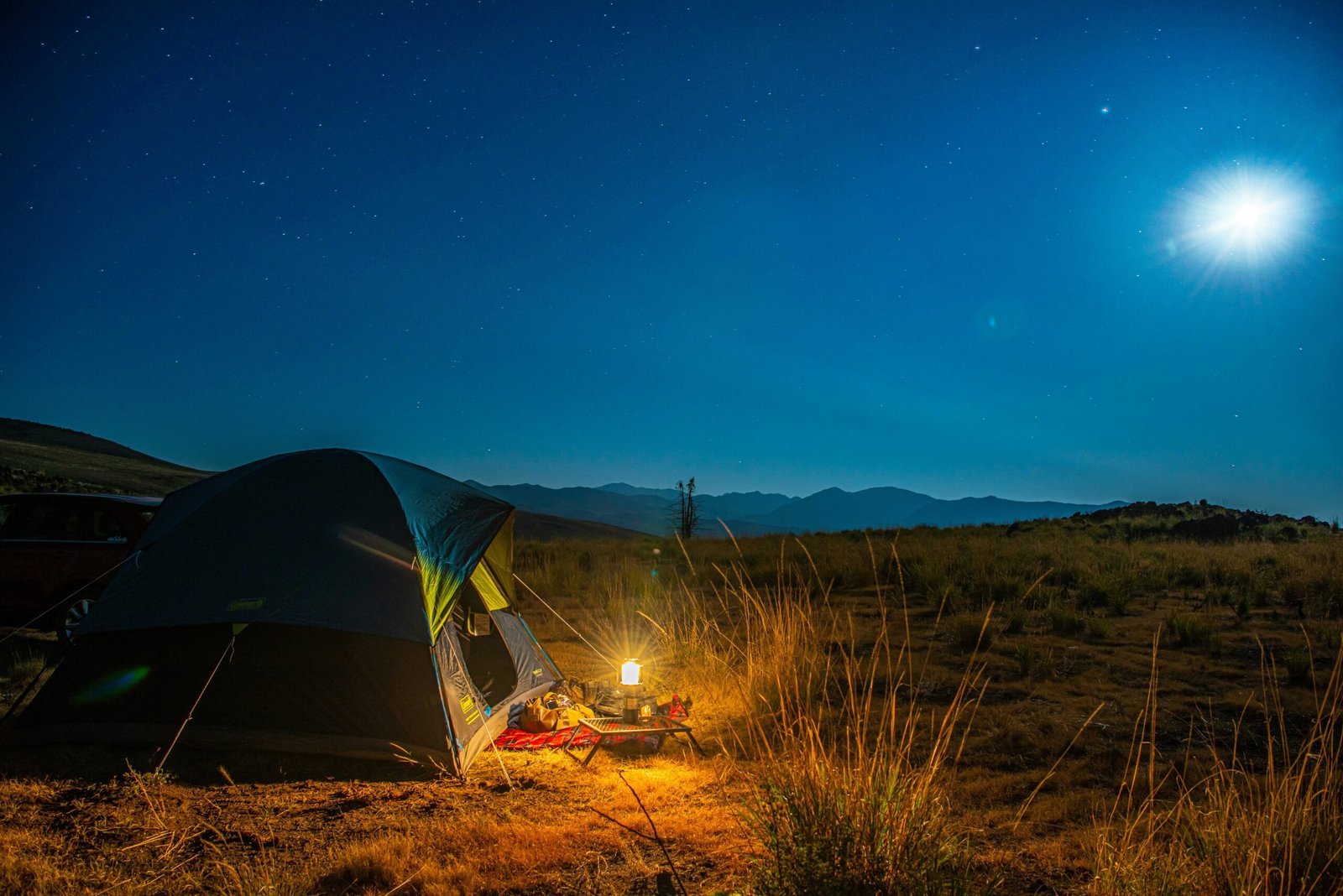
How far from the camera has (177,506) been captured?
6004 mm

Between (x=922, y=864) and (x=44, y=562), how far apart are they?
891 centimetres

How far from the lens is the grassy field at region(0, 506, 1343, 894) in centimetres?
280

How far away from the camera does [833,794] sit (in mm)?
2822

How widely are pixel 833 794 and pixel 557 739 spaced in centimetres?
335

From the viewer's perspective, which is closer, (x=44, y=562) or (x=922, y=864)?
(x=922, y=864)

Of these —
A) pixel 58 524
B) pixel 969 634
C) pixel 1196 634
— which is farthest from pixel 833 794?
pixel 58 524

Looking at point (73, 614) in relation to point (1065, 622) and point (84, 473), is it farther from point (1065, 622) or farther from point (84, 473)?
point (84, 473)

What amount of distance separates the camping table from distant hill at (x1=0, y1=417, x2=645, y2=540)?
70.5 ft

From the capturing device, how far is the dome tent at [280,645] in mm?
5023

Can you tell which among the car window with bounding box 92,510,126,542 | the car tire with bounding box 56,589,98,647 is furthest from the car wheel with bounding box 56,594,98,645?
the car window with bounding box 92,510,126,542

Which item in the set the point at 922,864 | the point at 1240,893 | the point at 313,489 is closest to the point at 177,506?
the point at 313,489

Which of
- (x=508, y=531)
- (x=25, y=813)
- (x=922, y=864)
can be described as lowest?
(x=25, y=813)

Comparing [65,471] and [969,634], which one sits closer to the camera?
[969,634]

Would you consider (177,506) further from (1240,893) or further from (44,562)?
(1240,893)
